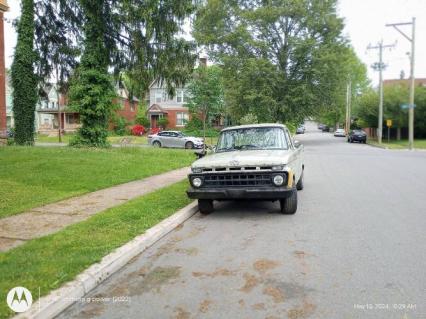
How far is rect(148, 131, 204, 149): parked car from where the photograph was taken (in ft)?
106

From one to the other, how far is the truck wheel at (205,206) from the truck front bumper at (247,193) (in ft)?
1.67

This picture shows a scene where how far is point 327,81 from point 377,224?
37.0 m

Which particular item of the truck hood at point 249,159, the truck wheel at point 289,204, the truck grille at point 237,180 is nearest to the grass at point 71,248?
the truck grille at point 237,180

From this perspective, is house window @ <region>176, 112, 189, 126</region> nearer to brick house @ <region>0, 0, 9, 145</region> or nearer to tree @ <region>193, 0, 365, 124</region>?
tree @ <region>193, 0, 365, 124</region>

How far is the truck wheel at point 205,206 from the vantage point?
8312mm

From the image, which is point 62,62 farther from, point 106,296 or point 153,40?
point 106,296

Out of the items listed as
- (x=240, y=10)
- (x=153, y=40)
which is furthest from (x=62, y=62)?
(x=240, y=10)

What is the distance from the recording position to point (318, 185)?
40.2 ft

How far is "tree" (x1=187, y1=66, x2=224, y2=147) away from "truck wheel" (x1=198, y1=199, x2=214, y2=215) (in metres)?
33.9

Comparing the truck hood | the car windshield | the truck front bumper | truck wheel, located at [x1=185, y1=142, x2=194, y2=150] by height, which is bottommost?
truck wheel, located at [x1=185, y1=142, x2=194, y2=150]

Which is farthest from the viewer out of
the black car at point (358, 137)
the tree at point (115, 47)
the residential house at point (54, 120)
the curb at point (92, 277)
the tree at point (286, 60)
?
the residential house at point (54, 120)

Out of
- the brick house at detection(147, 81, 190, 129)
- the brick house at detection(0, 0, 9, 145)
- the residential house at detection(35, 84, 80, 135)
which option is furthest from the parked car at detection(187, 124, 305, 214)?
the residential house at detection(35, 84, 80, 135)

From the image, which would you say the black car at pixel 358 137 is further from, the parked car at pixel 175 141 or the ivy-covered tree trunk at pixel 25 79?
the ivy-covered tree trunk at pixel 25 79

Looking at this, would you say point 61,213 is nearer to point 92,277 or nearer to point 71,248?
point 71,248
